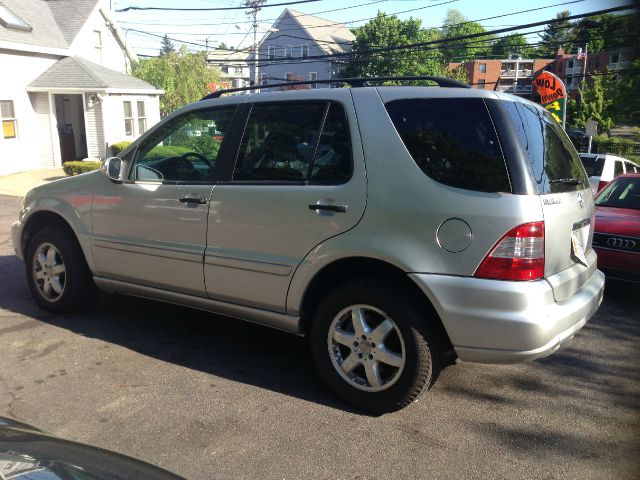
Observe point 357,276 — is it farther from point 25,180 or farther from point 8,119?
point 8,119

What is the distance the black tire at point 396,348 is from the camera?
3371 millimetres

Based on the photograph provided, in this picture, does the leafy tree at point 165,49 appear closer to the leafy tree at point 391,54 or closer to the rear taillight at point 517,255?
the leafy tree at point 391,54

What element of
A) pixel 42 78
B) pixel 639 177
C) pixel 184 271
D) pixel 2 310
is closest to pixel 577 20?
pixel 184 271

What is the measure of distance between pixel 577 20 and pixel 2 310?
533 centimetres

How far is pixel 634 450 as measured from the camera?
318cm

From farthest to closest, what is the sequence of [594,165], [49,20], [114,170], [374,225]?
1. [49,20]
2. [594,165]
3. [114,170]
4. [374,225]

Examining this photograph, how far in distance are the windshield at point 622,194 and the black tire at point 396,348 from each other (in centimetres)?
468

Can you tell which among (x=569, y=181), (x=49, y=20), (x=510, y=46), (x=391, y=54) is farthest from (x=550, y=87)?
(x=391, y=54)

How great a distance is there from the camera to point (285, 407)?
12.0 feet

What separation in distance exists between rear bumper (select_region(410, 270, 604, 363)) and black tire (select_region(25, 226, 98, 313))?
10.2 ft

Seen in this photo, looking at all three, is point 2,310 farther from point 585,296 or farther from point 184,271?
point 585,296

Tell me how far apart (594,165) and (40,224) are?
11.5 m

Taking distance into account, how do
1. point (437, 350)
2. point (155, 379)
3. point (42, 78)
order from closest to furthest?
1. point (437, 350)
2. point (155, 379)
3. point (42, 78)

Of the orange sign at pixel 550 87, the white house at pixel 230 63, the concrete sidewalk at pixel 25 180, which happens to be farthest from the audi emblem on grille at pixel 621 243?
the white house at pixel 230 63
